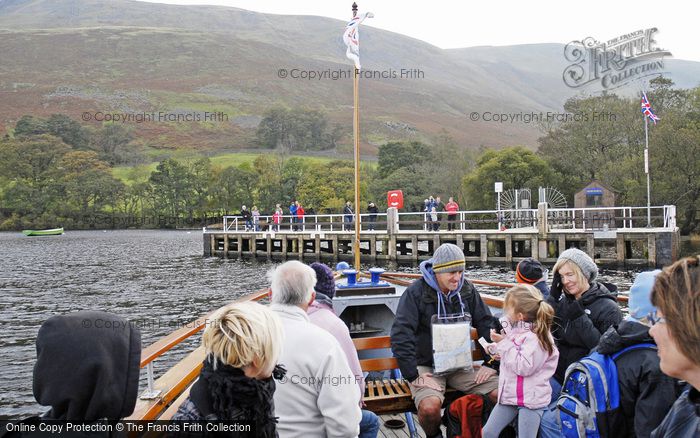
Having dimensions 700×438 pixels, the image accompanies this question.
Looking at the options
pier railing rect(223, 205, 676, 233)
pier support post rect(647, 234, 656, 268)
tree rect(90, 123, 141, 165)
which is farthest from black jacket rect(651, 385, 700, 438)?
tree rect(90, 123, 141, 165)

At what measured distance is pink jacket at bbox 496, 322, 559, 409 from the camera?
354 centimetres

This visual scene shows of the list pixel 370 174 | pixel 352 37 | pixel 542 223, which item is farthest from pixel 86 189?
pixel 352 37

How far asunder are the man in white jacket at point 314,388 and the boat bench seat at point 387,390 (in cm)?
147

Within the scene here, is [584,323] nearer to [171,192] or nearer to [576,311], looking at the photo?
[576,311]

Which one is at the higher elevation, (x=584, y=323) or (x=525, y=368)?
(x=584, y=323)

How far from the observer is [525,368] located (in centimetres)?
355

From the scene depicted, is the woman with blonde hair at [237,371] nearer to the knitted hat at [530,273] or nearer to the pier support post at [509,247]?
the knitted hat at [530,273]

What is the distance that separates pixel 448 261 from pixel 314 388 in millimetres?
1762

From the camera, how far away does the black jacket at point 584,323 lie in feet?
11.9

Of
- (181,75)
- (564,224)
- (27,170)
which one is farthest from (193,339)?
(181,75)

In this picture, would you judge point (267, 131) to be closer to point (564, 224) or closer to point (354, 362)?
point (564, 224)

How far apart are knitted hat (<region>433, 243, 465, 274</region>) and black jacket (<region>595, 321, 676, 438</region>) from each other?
1.53 m

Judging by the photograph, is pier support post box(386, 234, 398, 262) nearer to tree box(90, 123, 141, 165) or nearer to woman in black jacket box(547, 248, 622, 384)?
woman in black jacket box(547, 248, 622, 384)

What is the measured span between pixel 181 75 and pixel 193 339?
191000 millimetres
